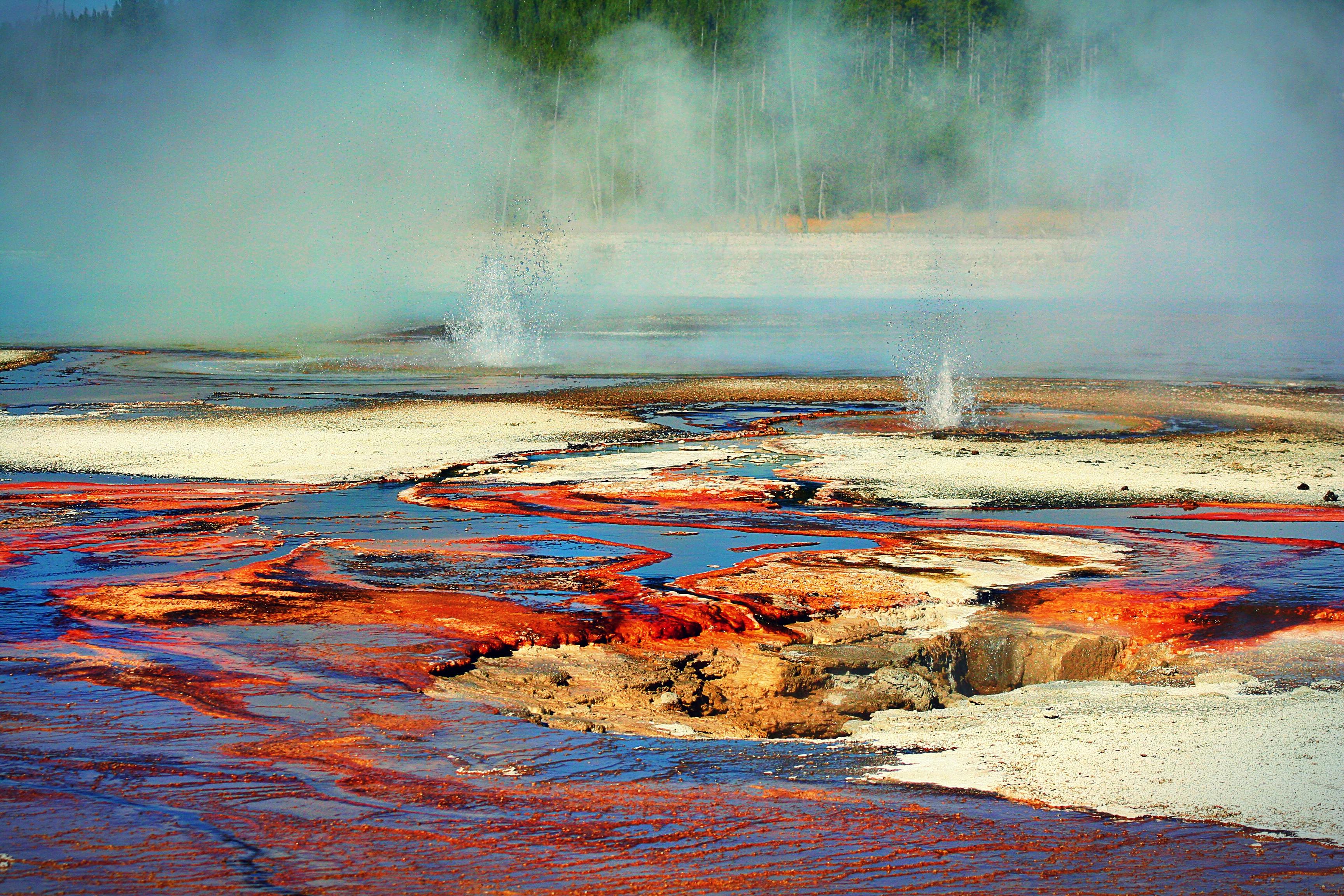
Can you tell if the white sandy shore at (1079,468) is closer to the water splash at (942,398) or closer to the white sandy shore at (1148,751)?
the water splash at (942,398)

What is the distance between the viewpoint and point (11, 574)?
7.42m

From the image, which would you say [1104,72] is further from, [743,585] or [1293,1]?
[743,585]

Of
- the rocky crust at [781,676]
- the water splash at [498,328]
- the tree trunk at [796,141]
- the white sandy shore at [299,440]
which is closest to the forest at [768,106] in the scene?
the tree trunk at [796,141]

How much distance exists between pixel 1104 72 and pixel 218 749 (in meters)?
48.3

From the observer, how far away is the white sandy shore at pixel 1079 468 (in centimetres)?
1002

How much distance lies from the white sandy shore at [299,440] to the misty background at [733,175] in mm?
9986

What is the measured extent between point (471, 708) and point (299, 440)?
825cm

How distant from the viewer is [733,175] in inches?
2144

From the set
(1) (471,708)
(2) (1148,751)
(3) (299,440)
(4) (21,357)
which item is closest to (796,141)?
(4) (21,357)

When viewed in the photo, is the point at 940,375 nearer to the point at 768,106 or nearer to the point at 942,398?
the point at 942,398

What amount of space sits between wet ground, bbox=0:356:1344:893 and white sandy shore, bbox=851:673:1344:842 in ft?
0.50

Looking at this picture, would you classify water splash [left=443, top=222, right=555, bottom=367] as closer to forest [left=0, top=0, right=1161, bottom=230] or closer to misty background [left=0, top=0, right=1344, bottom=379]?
misty background [left=0, top=0, right=1344, bottom=379]

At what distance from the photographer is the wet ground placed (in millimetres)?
3758

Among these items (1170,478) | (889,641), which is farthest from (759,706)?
(1170,478)
